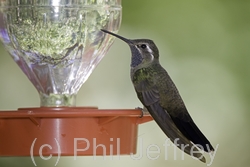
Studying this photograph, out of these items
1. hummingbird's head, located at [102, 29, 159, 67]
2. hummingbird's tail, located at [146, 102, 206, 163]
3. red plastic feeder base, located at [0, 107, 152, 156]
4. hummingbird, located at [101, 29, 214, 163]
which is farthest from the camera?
hummingbird's head, located at [102, 29, 159, 67]

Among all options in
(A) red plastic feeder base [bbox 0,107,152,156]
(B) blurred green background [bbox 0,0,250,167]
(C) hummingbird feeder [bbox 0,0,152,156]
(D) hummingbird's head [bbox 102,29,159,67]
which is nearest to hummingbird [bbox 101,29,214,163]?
(D) hummingbird's head [bbox 102,29,159,67]

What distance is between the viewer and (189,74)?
5.54 m

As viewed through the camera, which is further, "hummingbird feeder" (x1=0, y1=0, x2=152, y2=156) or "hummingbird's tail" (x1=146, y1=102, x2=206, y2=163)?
"hummingbird's tail" (x1=146, y1=102, x2=206, y2=163)

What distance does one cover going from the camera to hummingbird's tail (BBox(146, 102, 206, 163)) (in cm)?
323

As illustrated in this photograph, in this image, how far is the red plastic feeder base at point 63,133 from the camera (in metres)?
2.96

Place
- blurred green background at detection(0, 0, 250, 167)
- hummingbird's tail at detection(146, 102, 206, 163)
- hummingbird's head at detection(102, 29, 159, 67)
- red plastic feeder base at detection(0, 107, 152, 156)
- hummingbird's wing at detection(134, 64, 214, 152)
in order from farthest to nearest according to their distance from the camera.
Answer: blurred green background at detection(0, 0, 250, 167)
hummingbird's head at detection(102, 29, 159, 67)
hummingbird's wing at detection(134, 64, 214, 152)
hummingbird's tail at detection(146, 102, 206, 163)
red plastic feeder base at detection(0, 107, 152, 156)

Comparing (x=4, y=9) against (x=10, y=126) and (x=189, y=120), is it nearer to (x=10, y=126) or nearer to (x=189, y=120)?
(x=10, y=126)

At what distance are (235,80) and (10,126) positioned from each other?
9.65ft

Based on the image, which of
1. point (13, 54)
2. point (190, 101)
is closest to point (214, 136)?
point (190, 101)

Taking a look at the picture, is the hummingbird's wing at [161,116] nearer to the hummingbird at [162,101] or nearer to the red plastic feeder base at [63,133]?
the hummingbird at [162,101]

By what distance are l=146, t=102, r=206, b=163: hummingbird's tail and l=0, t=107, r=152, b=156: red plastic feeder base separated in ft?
1.03

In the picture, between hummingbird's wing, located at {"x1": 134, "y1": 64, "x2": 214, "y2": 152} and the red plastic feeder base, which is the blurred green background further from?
the red plastic feeder base

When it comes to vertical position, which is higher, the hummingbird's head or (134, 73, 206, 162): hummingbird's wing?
the hummingbird's head

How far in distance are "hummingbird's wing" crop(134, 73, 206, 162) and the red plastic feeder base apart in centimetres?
32
